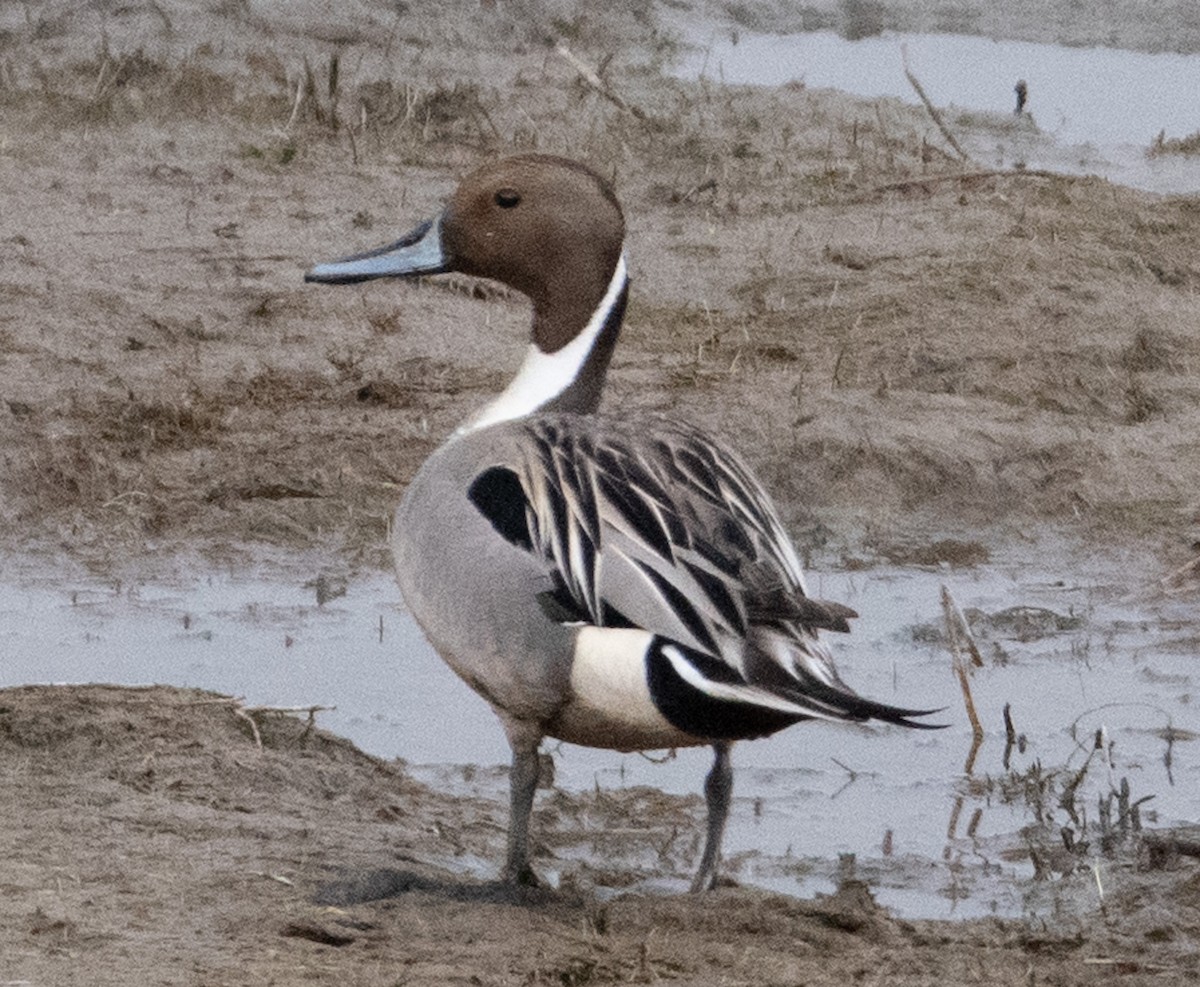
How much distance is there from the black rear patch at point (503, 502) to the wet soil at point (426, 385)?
619 mm

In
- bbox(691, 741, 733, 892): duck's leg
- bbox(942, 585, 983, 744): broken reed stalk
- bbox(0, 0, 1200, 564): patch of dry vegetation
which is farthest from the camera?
bbox(0, 0, 1200, 564): patch of dry vegetation

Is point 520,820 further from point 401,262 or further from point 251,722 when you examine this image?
point 401,262

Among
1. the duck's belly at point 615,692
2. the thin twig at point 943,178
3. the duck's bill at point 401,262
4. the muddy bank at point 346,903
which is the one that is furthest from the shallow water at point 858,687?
the thin twig at point 943,178

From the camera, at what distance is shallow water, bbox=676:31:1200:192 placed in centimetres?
1055

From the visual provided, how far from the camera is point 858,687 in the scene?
18.2 feet

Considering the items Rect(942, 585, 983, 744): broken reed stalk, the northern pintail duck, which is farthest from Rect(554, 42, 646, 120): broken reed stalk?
the northern pintail duck

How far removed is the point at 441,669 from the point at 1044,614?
1.60 metres

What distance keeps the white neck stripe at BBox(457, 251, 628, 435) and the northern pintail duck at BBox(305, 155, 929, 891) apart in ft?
0.06

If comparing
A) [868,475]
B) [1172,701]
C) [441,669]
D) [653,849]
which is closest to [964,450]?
[868,475]

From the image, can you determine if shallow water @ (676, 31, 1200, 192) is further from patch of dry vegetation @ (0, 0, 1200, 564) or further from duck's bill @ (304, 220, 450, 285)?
duck's bill @ (304, 220, 450, 285)

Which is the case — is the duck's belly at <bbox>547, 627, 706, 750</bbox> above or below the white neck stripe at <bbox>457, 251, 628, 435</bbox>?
below

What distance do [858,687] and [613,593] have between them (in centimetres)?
185

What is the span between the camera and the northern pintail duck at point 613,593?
12.2ft

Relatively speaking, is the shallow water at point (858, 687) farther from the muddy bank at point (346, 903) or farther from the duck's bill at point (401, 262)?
the duck's bill at point (401, 262)
